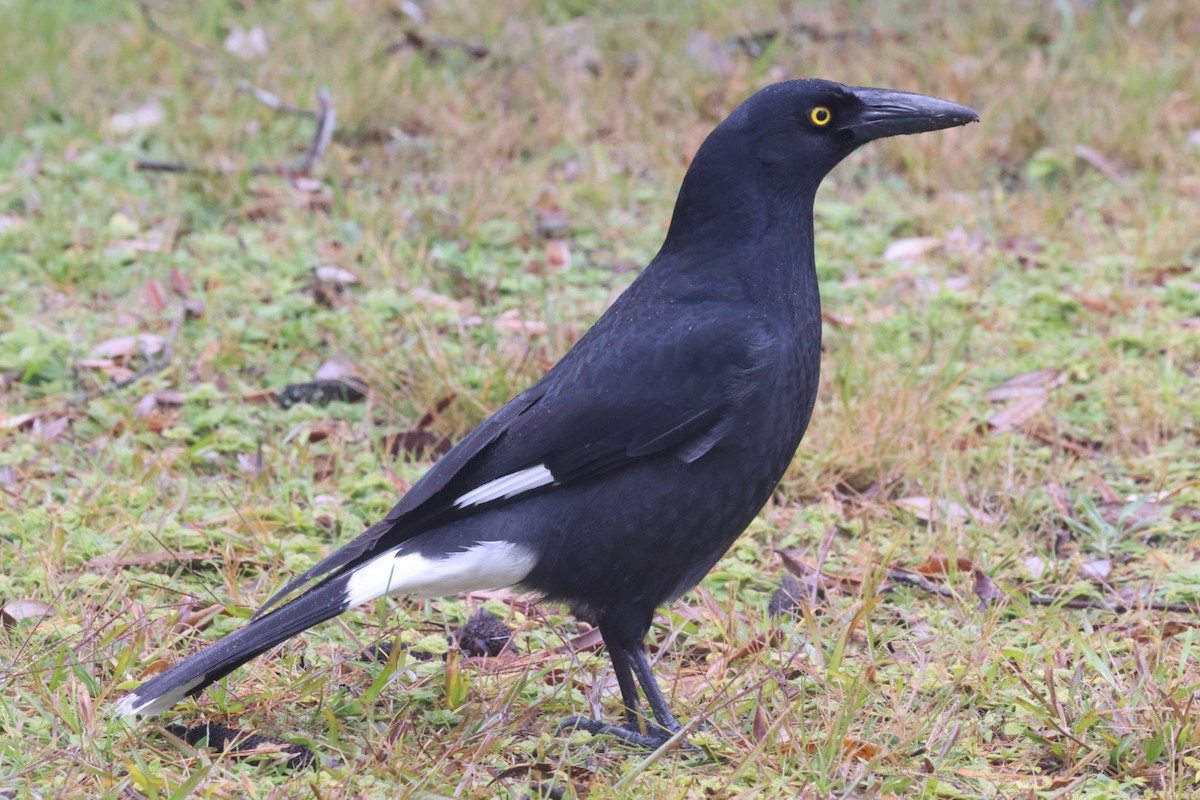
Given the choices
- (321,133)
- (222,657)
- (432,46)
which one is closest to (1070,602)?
(222,657)

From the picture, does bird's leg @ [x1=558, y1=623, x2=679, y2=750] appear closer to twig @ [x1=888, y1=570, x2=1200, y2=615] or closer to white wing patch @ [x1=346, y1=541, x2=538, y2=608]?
white wing patch @ [x1=346, y1=541, x2=538, y2=608]

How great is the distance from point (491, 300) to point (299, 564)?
1462mm

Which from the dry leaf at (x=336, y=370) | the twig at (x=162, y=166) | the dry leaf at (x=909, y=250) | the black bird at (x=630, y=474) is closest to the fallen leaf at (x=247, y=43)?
the twig at (x=162, y=166)

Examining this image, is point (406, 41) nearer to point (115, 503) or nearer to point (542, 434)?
point (115, 503)

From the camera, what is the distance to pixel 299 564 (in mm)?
3023

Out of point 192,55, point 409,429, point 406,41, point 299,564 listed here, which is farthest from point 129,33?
point 299,564

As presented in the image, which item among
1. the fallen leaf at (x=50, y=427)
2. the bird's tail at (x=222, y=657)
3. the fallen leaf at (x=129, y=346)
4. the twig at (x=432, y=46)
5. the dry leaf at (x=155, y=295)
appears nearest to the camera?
the bird's tail at (x=222, y=657)

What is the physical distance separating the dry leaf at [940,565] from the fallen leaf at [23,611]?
176 centimetres

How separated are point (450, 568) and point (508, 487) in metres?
0.17

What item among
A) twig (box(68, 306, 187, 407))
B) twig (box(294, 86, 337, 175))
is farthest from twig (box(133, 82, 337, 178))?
twig (box(68, 306, 187, 407))

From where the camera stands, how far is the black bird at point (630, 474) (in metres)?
2.46

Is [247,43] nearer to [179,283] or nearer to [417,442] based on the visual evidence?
[179,283]

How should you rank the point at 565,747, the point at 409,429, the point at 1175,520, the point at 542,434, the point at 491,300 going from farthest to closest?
the point at 491,300 < the point at 409,429 < the point at 1175,520 < the point at 542,434 < the point at 565,747

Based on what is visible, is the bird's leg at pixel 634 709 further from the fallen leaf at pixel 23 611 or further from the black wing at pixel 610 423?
the fallen leaf at pixel 23 611
